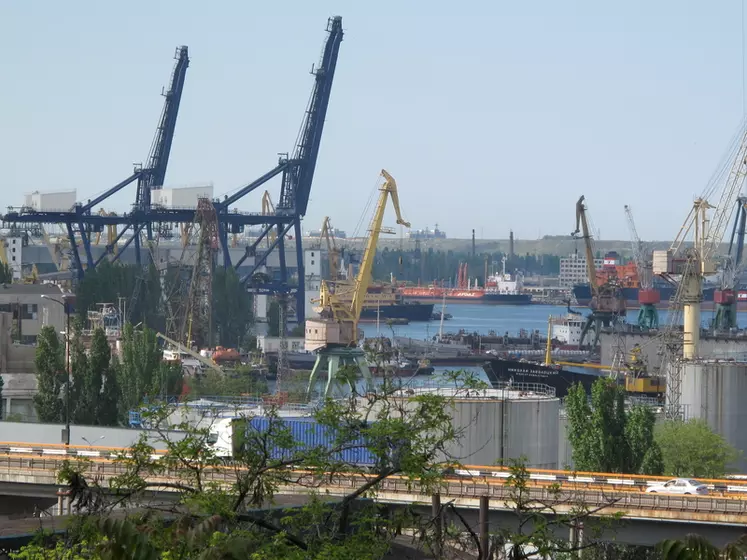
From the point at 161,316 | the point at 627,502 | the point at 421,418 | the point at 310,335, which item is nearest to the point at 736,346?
the point at 310,335

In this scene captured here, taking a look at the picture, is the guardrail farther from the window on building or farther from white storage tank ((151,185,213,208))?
white storage tank ((151,185,213,208))

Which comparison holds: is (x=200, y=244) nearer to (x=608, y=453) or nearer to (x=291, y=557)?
(x=608, y=453)

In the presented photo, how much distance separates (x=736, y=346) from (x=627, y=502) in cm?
4504

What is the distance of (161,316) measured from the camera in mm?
91500

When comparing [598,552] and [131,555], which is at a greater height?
[131,555]

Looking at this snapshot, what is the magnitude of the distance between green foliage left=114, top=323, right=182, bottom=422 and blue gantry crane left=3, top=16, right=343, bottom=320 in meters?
41.2

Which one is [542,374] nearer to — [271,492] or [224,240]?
[224,240]

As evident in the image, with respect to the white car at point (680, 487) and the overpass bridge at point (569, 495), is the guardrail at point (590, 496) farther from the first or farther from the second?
the white car at point (680, 487)

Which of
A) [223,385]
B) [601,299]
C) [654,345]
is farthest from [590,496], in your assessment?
[601,299]

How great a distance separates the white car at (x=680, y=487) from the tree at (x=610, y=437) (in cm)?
644

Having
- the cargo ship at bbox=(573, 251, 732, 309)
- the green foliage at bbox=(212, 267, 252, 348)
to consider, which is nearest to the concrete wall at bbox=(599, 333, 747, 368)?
the green foliage at bbox=(212, 267, 252, 348)

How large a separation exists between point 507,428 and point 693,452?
6.33m

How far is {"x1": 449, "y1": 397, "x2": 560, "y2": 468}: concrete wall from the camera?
3744cm

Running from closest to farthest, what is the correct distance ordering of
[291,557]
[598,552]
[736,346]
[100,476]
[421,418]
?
1. [291,557]
2. [421,418]
3. [598,552]
4. [100,476]
5. [736,346]
